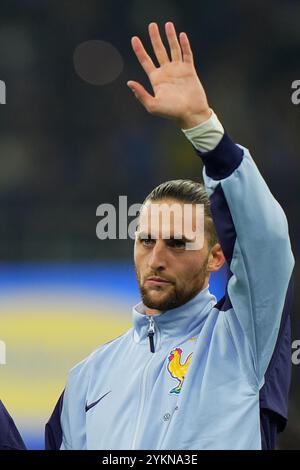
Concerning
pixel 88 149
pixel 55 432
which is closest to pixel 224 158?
pixel 55 432

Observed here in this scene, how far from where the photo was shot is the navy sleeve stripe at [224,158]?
6.64 ft

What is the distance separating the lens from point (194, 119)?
204 centimetres

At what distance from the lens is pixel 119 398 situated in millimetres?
2283

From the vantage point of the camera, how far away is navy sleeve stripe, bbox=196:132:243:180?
6.64 feet

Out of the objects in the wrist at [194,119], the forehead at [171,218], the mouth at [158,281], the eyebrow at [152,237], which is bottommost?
the mouth at [158,281]

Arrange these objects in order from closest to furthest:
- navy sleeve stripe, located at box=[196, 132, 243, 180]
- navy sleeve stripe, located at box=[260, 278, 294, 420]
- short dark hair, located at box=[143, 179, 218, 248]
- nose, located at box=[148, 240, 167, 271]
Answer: navy sleeve stripe, located at box=[196, 132, 243, 180]
navy sleeve stripe, located at box=[260, 278, 294, 420]
nose, located at box=[148, 240, 167, 271]
short dark hair, located at box=[143, 179, 218, 248]

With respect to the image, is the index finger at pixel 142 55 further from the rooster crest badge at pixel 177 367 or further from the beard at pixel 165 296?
the rooster crest badge at pixel 177 367

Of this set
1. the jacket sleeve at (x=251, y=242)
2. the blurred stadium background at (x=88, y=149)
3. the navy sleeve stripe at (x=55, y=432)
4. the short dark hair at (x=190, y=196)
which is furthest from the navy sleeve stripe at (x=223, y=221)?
the blurred stadium background at (x=88, y=149)

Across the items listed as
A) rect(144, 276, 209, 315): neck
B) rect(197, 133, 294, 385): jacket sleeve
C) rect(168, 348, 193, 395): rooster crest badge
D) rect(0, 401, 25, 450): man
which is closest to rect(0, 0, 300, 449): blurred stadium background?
rect(0, 401, 25, 450): man

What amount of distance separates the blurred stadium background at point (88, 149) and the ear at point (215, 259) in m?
1.74

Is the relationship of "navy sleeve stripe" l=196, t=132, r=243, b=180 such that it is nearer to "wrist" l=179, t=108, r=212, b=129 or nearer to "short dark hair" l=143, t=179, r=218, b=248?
"wrist" l=179, t=108, r=212, b=129

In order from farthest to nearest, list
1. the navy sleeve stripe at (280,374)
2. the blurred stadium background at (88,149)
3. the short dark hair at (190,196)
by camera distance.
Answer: the blurred stadium background at (88,149)
the short dark hair at (190,196)
the navy sleeve stripe at (280,374)

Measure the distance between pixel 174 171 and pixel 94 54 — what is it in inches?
31.2
